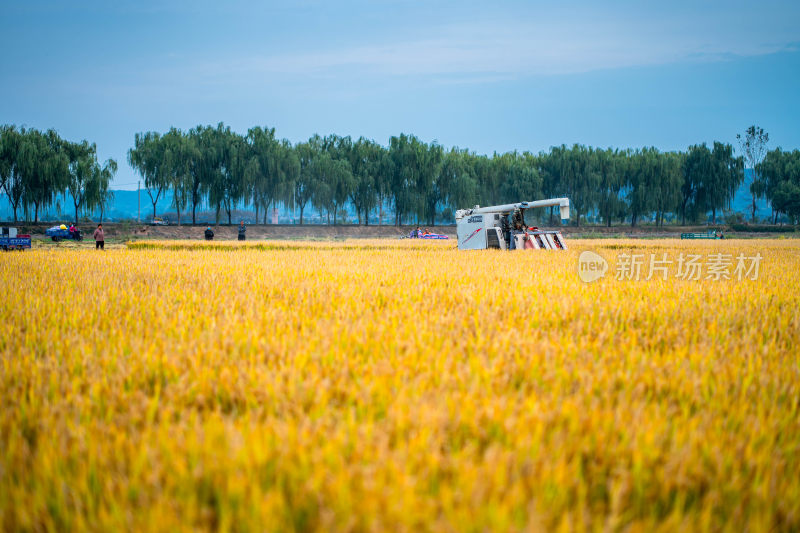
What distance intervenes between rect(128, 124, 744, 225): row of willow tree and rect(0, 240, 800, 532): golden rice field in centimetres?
4992

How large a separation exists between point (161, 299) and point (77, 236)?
38984mm

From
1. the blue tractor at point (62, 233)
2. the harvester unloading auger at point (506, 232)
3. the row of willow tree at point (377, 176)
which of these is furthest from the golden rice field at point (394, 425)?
the row of willow tree at point (377, 176)

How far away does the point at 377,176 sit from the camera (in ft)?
195

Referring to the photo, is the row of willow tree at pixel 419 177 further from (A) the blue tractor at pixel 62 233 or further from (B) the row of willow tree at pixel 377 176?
(A) the blue tractor at pixel 62 233

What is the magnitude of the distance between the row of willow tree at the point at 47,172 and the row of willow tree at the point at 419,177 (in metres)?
5.02

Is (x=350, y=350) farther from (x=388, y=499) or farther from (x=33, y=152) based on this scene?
(x=33, y=152)

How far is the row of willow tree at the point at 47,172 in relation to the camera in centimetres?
4366

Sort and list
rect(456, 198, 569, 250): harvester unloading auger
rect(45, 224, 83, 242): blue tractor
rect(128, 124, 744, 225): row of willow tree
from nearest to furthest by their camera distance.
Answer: rect(456, 198, 569, 250): harvester unloading auger, rect(45, 224, 83, 242): blue tractor, rect(128, 124, 744, 225): row of willow tree

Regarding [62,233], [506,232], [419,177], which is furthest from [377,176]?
[506,232]

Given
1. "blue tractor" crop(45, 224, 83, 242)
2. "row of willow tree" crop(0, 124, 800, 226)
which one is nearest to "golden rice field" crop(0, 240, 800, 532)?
"blue tractor" crop(45, 224, 83, 242)

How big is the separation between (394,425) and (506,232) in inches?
802

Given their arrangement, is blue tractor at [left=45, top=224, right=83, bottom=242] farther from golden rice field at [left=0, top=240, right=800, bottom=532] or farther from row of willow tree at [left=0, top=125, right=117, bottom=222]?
golden rice field at [left=0, top=240, right=800, bottom=532]

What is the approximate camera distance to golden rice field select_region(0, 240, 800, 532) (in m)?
1.35

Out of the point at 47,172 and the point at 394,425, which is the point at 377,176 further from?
the point at 394,425
